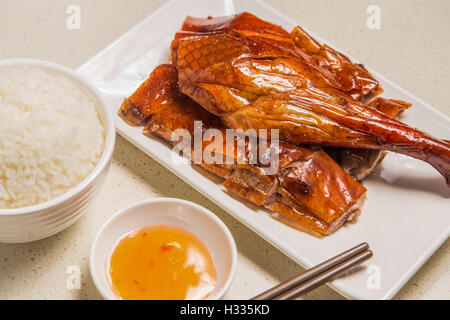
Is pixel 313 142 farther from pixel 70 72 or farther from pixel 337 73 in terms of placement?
pixel 70 72

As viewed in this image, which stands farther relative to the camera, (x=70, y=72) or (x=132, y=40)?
(x=132, y=40)

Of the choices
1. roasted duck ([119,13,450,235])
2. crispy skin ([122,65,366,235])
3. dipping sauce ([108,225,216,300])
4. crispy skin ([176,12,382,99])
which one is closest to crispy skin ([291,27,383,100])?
crispy skin ([176,12,382,99])

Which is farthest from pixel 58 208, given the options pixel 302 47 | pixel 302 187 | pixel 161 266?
pixel 302 47

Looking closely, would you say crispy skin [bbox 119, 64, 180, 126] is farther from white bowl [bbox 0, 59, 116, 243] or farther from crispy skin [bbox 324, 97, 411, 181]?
crispy skin [bbox 324, 97, 411, 181]

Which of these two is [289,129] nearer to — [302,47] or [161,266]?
[302,47]

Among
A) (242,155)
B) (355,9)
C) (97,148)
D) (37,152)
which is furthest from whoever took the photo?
(355,9)
